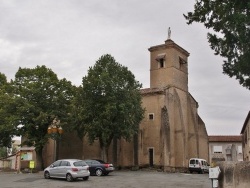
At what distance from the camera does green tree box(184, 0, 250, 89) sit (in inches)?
488

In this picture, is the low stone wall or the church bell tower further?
the church bell tower

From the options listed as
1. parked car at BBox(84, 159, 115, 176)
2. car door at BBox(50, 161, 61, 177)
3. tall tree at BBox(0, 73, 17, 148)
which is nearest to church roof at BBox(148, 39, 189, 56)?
tall tree at BBox(0, 73, 17, 148)

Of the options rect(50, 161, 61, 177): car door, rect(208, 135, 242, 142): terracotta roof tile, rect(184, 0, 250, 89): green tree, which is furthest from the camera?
rect(208, 135, 242, 142): terracotta roof tile

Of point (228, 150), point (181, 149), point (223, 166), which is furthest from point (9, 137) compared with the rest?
point (228, 150)

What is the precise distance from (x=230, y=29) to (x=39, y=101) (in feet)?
101

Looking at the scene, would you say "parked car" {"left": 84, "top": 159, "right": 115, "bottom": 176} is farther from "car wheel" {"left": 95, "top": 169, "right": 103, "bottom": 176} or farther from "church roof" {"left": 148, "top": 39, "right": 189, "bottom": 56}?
"church roof" {"left": 148, "top": 39, "right": 189, "bottom": 56}

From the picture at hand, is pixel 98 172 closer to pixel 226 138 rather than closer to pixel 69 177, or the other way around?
pixel 69 177

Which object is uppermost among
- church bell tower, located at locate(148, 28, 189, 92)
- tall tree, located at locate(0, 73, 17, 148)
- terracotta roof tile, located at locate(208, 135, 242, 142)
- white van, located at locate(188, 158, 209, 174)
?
church bell tower, located at locate(148, 28, 189, 92)

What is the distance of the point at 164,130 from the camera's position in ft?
147

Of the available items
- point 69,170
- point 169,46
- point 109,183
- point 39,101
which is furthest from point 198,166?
point 69,170

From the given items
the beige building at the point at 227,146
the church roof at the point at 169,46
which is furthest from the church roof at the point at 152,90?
the beige building at the point at 227,146

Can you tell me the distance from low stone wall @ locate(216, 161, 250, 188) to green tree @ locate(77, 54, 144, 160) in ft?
81.7

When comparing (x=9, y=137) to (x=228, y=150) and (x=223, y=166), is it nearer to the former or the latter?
(x=223, y=166)

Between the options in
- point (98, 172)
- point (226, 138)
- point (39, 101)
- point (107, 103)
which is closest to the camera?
point (98, 172)
